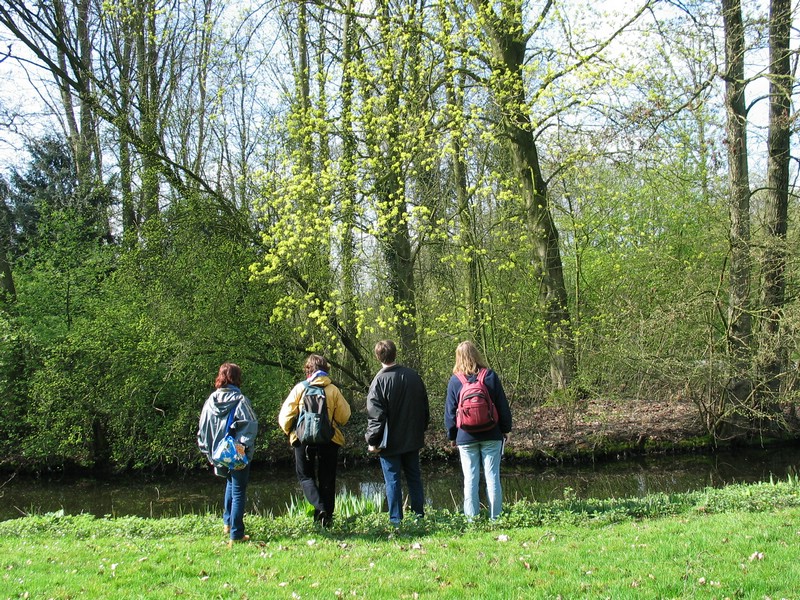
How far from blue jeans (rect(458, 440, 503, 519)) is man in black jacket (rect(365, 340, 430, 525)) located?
0.43 m

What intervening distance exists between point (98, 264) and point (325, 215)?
598 cm

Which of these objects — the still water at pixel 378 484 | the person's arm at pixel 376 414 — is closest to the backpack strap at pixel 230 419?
the person's arm at pixel 376 414

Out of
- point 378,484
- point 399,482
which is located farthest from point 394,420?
point 378,484

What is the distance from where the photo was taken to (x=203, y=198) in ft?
43.1

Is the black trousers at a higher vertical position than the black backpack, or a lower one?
lower

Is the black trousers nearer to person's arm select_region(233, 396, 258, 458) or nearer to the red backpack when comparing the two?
person's arm select_region(233, 396, 258, 458)

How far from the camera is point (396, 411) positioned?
604 cm

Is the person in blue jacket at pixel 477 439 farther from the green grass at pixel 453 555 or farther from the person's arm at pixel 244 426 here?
the person's arm at pixel 244 426

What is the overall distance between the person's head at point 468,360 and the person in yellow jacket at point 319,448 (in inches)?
42.5

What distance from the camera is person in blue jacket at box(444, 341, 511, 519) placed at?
5.89 meters

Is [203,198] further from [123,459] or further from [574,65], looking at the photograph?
[574,65]

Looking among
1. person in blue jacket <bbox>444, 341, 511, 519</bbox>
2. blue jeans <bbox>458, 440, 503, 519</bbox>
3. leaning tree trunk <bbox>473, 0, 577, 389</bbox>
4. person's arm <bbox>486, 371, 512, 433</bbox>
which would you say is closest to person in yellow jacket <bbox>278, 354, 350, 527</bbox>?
person in blue jacket <bbox>444, 341, 511, 519</bbox>

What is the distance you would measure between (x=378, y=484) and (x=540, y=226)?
5.87m

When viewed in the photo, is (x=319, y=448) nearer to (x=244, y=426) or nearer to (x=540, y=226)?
(x=244, y=426)
